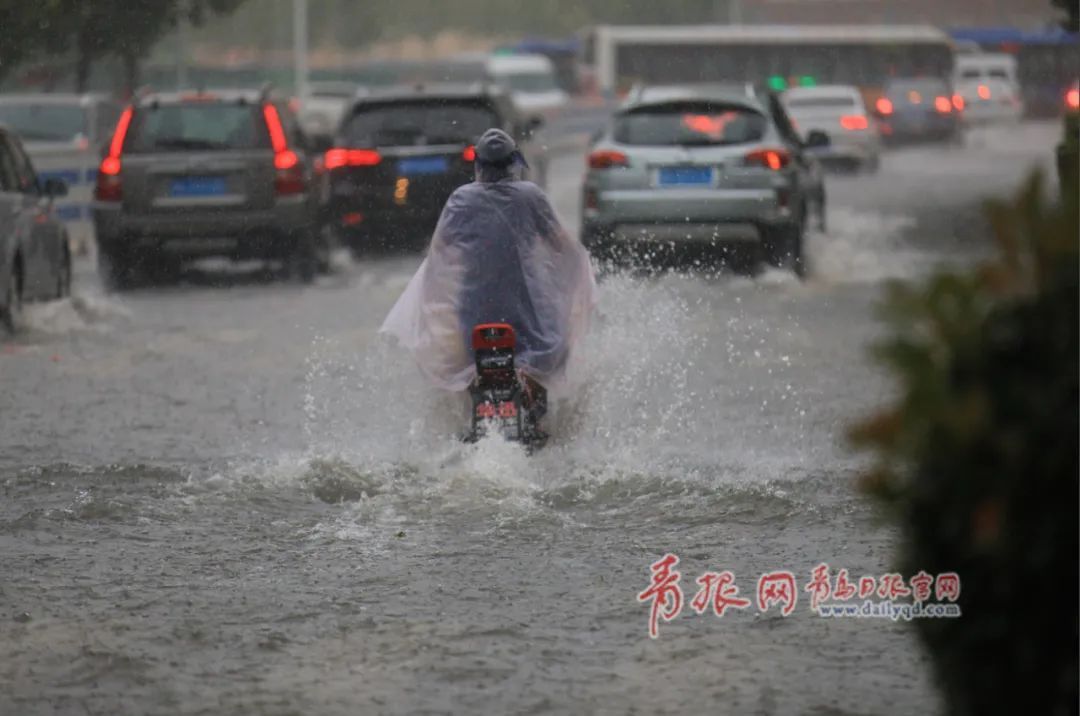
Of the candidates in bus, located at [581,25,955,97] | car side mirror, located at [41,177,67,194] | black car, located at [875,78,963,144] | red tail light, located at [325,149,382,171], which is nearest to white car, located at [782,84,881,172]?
Answer: black car, located at [875,78,963,144]

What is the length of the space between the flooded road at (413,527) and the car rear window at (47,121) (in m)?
11.3

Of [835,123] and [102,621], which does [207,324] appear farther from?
[835,123]

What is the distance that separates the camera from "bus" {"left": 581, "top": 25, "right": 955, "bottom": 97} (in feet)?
188

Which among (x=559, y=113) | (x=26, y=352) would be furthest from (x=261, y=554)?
(x=559, y=113)

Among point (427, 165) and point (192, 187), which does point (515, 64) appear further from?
point (192, 187)

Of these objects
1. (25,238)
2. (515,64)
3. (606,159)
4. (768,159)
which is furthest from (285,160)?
(515,64)

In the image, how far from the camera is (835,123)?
41250 millimetres

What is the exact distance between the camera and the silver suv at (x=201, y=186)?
1942cm

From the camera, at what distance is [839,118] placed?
41.3 m

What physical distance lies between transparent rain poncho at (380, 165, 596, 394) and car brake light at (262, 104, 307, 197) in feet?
35.5

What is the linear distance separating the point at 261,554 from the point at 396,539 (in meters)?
0.48

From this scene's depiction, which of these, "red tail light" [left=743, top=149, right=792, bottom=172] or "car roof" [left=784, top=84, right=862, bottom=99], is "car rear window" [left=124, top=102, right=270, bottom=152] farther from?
"car roof" [left=784, top=84, right=862, bottom=99]

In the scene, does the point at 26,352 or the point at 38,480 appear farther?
the point at 26,352

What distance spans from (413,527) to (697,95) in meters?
11.6
